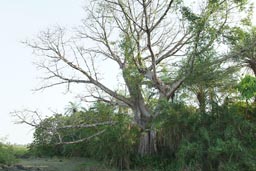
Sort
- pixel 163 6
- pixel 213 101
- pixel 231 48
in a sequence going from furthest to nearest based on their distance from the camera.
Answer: pixel 163 6, pixel 231 48, pixel 213 101

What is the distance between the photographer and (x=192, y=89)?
64.0 ft

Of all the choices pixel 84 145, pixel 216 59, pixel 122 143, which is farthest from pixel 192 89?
pixel 84 145

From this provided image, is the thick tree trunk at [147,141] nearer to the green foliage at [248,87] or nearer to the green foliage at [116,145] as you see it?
the green foliage at [116,145]

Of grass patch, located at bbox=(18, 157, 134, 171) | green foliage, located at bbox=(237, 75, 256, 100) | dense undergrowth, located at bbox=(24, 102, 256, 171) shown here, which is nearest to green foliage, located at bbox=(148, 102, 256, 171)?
dense undergrowth, located at bbox=(24, 102, 256, 171)

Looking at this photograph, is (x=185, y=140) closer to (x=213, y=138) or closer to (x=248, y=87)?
(x=213, y=138)

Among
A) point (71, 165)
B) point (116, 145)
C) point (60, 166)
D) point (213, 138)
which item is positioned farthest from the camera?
point (71, 165)

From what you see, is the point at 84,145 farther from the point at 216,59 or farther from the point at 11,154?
the point at 216,59

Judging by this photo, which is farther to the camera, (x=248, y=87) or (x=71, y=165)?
(x=71, y=165)

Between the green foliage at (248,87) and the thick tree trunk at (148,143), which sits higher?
the green foliage at (248,87)

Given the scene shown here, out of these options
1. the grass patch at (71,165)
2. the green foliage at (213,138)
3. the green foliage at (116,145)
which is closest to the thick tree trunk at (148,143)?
the green foliage at (116,145)

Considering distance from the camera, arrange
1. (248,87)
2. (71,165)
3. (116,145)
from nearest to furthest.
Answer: (248,87), (116,145), (71,165)

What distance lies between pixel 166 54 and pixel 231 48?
4156mm

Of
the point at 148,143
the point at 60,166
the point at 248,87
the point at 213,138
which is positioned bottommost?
the point at 60,166

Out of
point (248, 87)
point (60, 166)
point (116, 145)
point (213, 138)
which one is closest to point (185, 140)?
point (213, 138)
